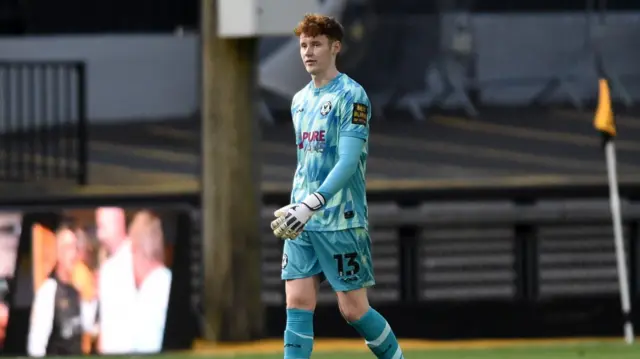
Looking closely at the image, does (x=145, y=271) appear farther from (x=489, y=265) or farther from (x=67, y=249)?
(x=489, y=265)

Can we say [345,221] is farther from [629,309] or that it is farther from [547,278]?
[547,278]

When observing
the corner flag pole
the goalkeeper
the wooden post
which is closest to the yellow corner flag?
the corner flag pole

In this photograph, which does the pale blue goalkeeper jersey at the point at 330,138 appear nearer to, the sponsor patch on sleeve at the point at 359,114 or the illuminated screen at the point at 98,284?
the sponsor patch on sleeve at the point at 359,114

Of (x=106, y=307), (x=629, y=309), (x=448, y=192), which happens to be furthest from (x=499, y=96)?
(x=106, y=307)

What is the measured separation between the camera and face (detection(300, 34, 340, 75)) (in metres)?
6.81

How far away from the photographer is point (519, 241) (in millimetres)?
11633

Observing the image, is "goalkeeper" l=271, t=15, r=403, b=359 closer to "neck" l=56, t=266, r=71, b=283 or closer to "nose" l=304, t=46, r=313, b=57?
"nose" l=304, t=46, r=313, b=57

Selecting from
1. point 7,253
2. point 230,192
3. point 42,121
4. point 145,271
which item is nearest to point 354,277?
point 145,271

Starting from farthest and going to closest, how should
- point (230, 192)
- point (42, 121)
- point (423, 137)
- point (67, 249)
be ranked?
point (423, 137)
point (42, 121)
point (230, 192)
point (67, 249)

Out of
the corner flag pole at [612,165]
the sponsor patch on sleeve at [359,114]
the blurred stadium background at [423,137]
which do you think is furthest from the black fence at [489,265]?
the sponsor patch on sleeve at [359,114]

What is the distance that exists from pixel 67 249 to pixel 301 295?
3.28 metres

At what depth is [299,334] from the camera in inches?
271

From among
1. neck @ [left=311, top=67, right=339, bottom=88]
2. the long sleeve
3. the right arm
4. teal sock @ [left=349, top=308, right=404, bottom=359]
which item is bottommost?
the right arm

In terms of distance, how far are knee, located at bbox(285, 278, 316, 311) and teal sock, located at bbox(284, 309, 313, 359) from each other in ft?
0.07
